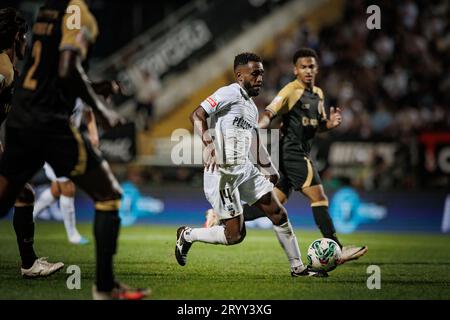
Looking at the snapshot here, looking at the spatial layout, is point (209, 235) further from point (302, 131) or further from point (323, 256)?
point (302, 131)

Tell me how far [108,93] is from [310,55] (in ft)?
12.1

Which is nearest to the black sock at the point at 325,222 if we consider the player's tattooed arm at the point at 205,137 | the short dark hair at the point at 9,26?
the player's tattooed arm at the point at 205,137

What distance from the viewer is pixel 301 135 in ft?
31.8

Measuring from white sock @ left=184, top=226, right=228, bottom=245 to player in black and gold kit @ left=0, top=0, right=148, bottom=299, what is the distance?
76.2 inches

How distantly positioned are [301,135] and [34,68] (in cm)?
414

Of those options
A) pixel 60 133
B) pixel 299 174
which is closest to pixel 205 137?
pixel 60 133

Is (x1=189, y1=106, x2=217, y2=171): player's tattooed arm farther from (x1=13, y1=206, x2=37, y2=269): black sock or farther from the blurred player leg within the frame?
the blurred player leg

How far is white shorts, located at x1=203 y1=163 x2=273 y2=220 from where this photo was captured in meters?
8.16

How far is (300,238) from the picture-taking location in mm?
13641

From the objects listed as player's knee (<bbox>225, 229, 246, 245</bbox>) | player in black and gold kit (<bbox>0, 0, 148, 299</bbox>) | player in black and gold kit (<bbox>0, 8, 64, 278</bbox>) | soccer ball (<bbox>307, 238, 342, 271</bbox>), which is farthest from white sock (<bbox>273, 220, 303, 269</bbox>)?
player in black and gold kit (<bbox>0, 8, 64, 278</bbox>)

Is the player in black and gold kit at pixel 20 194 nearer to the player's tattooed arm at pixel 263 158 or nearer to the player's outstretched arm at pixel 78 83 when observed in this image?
the player's outstretched arm at pixel 78 83

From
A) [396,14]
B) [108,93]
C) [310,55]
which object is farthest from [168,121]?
[108,93]

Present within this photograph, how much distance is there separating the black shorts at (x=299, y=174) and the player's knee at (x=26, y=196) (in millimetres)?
3275
